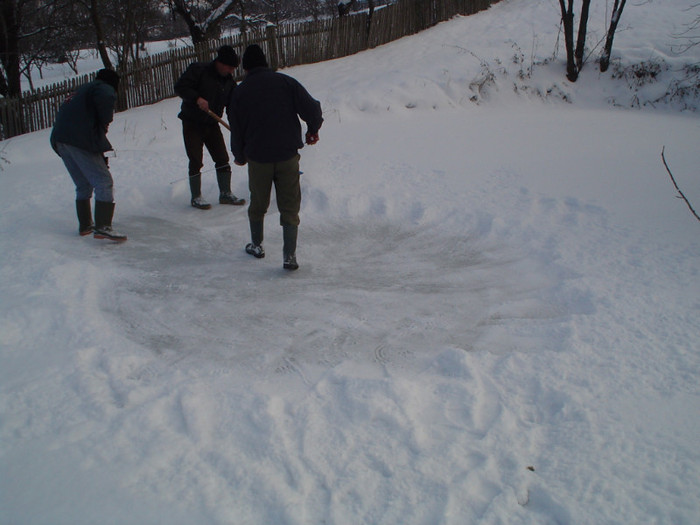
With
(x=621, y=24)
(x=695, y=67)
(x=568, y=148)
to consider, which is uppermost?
(x=621, y=24)

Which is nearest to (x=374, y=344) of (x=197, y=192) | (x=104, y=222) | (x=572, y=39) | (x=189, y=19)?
(x=104, y=222)

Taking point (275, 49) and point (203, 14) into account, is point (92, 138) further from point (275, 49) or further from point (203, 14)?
point (203, 14)

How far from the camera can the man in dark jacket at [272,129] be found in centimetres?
441

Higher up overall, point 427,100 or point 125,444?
point 427,100

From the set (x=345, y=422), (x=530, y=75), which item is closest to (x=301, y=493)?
(x=345, y=422)

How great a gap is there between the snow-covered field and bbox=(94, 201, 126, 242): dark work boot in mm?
110

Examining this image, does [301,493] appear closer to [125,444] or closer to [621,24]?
[125,444]

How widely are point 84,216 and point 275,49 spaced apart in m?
9.60

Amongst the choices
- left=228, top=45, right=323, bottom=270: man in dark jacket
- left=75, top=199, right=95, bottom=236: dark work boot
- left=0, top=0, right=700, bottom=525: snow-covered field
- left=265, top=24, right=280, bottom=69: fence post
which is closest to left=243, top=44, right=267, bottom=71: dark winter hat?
left=228, top=45, right=323, bottom=270: man in dark jacket

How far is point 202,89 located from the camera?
5.89 metres

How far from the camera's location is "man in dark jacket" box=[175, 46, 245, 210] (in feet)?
19.0

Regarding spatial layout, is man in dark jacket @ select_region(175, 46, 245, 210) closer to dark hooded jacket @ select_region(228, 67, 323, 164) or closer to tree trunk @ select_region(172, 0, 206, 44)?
dark hooded jacket @ select_region(228, 67, 323, 164)

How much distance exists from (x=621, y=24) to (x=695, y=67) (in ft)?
11.9

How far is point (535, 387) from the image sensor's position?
294cm
